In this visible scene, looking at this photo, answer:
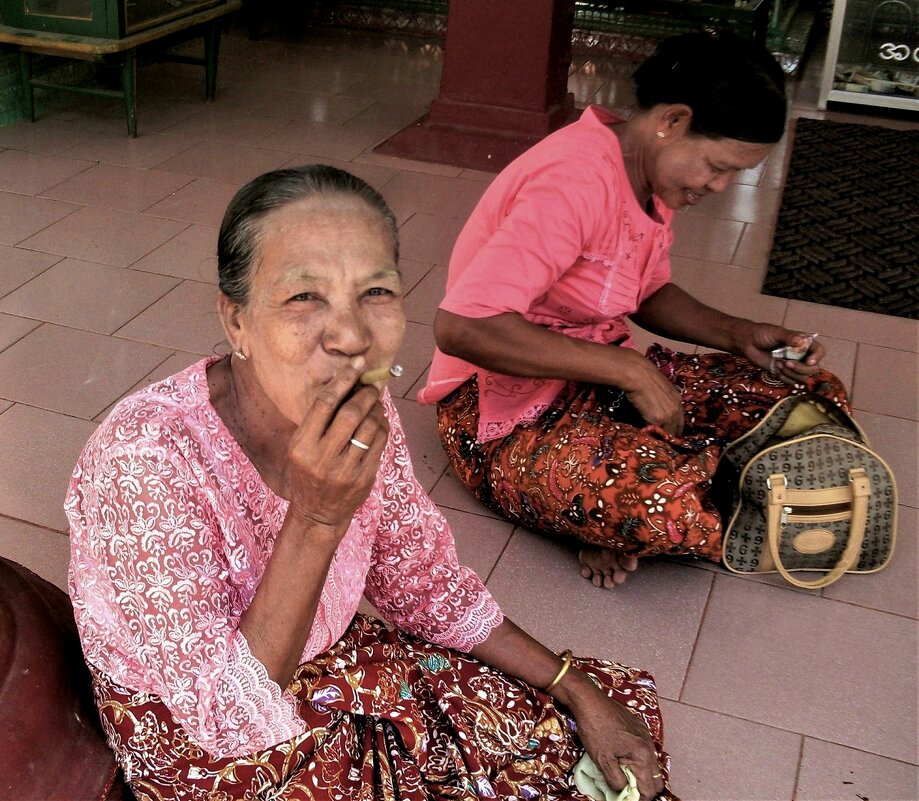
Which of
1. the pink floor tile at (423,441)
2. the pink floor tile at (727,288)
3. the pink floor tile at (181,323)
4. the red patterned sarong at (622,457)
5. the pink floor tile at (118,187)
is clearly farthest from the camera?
the pink floor tile at (118,187)

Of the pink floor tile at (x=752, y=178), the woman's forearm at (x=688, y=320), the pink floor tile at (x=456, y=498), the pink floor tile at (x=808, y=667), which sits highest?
the woman's forearm at (x=688, y=320)

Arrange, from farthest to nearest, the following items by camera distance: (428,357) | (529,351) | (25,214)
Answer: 1. (25,214)
2. (428,357)
3. (529,351)

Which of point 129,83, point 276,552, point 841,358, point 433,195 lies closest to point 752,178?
point 433,195

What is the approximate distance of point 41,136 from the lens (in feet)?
17.1

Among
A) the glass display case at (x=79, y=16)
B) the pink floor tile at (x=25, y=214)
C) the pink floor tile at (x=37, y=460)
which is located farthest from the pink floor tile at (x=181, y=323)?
the glass display case at (x=79, y=16)

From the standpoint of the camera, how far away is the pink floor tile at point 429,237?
13.8ft

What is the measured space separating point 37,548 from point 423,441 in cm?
108

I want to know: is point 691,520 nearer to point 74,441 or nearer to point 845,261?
point 74,441

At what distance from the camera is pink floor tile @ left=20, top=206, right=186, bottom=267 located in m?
4.06

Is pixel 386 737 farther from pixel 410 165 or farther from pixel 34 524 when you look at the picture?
pixel 410 165

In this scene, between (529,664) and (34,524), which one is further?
(34,524)

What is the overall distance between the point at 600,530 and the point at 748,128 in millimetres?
940

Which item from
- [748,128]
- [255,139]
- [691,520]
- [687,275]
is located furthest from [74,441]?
[255,139]

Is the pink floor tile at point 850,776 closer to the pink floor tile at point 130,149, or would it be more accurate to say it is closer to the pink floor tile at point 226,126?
the pink floor tile at point 130,149
